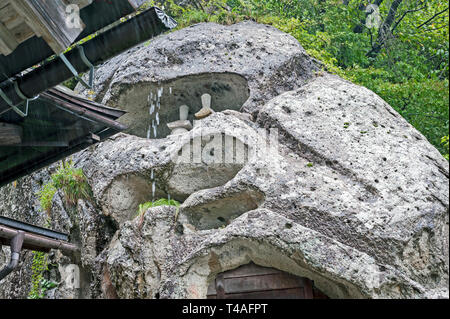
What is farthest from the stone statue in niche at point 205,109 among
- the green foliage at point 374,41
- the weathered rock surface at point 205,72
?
the green foliage at point 374,41

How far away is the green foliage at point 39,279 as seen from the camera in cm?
833

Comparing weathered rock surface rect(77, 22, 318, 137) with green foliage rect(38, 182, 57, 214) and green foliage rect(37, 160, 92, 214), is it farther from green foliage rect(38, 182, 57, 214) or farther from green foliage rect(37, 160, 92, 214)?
green foliage rect(38, 182, 57, 214)

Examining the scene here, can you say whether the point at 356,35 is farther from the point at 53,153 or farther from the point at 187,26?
the point at 53,153

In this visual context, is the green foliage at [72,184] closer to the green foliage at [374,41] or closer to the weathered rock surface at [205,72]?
the weathered rock surface at [205,72]

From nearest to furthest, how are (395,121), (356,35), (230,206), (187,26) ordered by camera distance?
1. (230,206)
2. (395,121)
3. (187,26)
4. (356,35)

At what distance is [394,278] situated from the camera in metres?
6.23

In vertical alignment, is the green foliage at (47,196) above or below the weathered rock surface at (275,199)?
below

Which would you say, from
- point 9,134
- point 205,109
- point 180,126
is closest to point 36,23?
point 9,134

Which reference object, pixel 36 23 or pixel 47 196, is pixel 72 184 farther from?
pixel 36 23

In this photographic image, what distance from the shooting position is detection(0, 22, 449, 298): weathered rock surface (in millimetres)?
6496

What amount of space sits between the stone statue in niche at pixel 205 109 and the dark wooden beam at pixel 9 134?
3805mm

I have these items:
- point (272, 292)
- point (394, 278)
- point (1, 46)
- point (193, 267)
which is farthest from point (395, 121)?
point (1, 46)

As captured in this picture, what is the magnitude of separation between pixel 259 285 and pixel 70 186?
3.81 meters

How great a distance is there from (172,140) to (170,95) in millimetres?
1999
